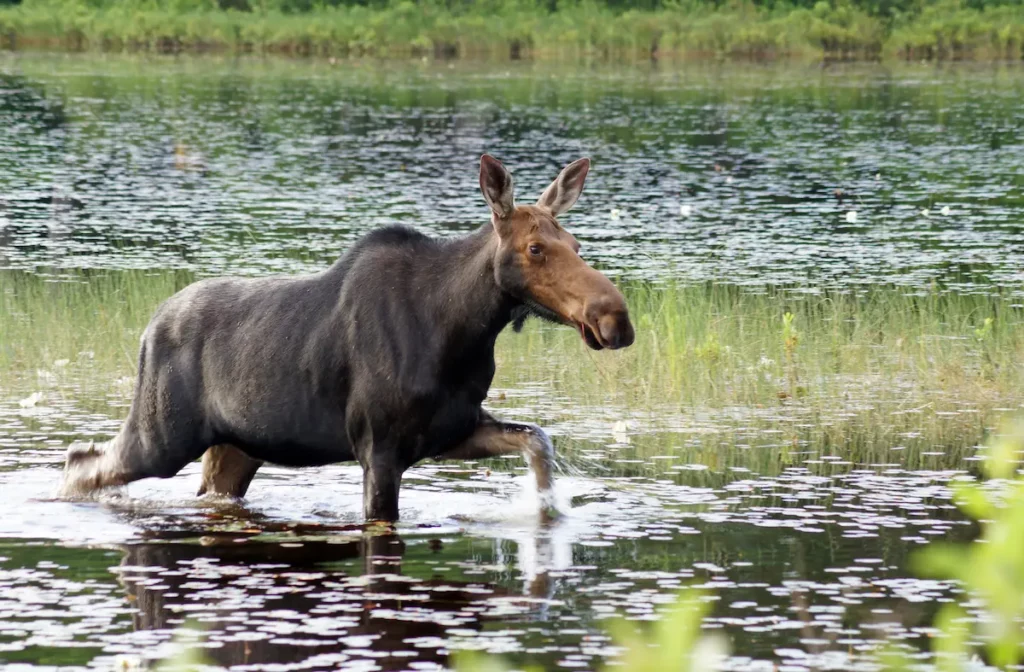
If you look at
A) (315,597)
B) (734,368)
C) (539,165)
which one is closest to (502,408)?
(734,368)

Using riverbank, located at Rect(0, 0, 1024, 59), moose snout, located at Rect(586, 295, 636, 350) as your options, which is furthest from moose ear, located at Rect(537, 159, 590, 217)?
riverbank, located at Rect(0, 0, 1024, 59)

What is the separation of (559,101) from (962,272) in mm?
24776

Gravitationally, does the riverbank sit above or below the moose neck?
above

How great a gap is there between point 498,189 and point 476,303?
51 centimetres

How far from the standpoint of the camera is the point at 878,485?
931 centimetres

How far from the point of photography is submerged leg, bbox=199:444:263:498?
9.02 m

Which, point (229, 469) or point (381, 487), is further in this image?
point (229, 469)

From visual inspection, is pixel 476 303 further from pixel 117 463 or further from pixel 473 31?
pixel 473 31

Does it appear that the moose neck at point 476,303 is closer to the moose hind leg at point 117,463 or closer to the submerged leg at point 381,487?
the submerged leg at point 381,487

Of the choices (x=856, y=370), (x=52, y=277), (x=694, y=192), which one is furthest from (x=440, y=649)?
(x=694, y=192)

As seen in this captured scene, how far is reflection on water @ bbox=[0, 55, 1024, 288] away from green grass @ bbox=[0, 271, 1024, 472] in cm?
276

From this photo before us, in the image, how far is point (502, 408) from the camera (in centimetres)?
1146

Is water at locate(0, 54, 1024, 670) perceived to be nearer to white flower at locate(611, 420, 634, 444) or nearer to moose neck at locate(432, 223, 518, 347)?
Result: white flower at locate(611, 420, 634, 444)

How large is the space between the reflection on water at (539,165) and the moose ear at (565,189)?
350 inches
